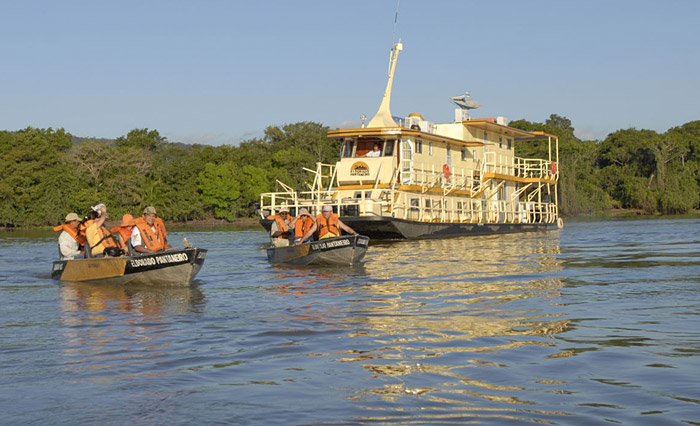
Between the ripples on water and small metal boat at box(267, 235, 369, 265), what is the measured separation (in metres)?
2.27

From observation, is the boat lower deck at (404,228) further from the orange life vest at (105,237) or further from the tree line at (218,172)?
the tree line at (218,172)

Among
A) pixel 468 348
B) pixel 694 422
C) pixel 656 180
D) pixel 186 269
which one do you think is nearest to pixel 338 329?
pixel 468 348

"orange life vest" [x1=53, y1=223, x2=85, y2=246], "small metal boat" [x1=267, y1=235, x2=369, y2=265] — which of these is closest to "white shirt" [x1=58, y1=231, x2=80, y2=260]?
"orange life vest" [x1=53, y1=223, x2=85, y2=246]

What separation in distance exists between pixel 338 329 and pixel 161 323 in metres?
2.89

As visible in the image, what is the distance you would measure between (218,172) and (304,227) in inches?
2102

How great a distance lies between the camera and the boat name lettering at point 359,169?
35.5 m

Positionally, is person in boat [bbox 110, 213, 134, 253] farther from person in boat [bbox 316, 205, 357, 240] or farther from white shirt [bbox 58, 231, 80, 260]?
person in boat [bbox 316, 205, 357, 240]

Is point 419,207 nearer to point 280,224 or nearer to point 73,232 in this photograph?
point 280,224

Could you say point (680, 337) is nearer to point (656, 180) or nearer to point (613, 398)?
point (613, 398)

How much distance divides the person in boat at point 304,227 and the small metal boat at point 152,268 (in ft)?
16.4

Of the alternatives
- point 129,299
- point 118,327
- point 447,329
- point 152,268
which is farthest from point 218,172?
point 447,329

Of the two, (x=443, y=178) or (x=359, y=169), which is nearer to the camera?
(x=359, y=169)

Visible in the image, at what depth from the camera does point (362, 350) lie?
10.1 m

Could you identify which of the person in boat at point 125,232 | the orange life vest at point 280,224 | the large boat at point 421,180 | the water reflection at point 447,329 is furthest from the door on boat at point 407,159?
the person in boat at point 125,232
